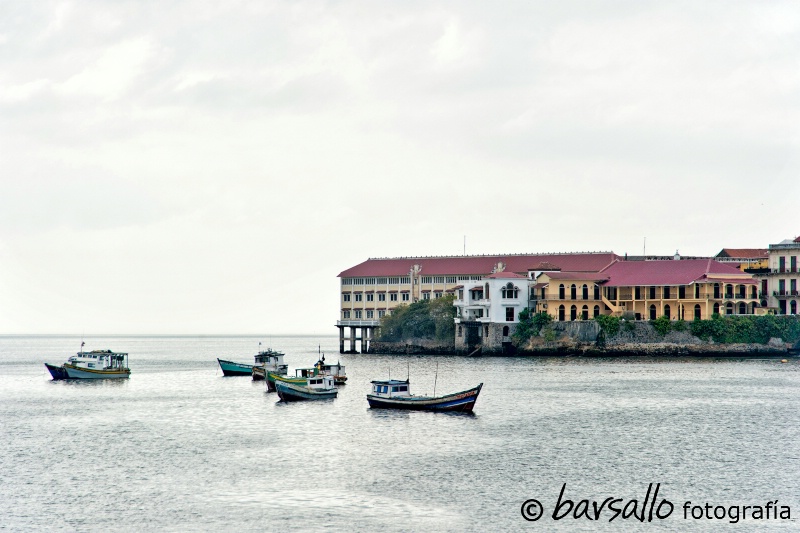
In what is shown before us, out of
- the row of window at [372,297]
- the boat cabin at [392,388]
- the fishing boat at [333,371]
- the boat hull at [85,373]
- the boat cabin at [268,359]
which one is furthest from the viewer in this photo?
the row of window at [372,297]

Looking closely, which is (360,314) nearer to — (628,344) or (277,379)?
(628,344)

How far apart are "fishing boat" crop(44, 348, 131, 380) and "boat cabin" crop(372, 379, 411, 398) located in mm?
43669

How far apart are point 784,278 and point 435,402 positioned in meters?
79.4

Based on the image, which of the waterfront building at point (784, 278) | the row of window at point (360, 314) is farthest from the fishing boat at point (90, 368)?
the waterfront building at point (784, 278)

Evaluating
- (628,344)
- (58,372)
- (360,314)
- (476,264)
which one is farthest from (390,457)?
(360,314)

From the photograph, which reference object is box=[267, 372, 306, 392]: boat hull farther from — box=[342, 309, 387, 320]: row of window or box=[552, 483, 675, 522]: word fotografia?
box=[342, 309, 387, 320]: row of window

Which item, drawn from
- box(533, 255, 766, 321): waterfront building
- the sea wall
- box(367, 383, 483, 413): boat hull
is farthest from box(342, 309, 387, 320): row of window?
box(367, 383, 483, 413): boat hull

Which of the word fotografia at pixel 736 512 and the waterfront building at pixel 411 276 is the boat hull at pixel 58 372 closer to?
the waterfront building at pixel 411 276

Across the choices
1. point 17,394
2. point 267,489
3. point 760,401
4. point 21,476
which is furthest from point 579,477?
point 17,394

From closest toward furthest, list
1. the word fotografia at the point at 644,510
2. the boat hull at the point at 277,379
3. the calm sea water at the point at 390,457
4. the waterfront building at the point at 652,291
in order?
the word fotografia at the point at 644,510
the calm sea water at the point at 390,457
the boat hull at the point at 277,379
the waterfront building at the point at 652,291

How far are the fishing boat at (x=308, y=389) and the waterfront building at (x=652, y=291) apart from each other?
5813 centimetres

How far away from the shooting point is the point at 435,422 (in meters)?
64.8

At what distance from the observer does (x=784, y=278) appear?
13262cm

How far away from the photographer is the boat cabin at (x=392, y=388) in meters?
72.3
